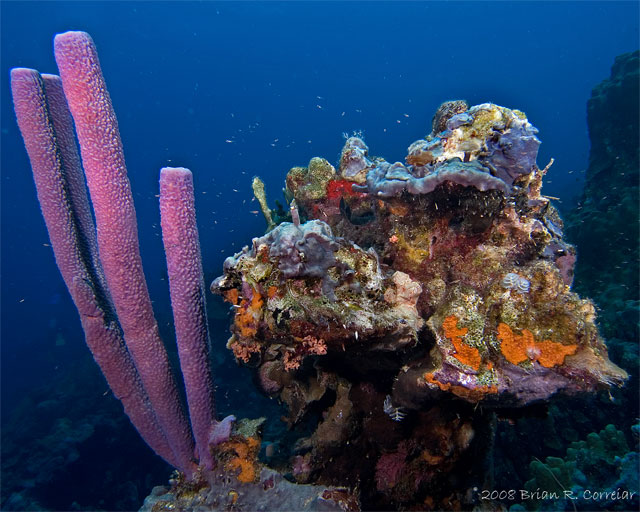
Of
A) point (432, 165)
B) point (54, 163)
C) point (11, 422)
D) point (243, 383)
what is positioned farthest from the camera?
point (11, 422)

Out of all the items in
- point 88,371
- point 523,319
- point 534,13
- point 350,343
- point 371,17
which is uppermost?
point 534,13

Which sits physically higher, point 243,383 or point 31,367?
point 243,383

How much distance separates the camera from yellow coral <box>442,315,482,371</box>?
2193 millimetres

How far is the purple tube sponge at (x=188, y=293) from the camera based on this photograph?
2926mm

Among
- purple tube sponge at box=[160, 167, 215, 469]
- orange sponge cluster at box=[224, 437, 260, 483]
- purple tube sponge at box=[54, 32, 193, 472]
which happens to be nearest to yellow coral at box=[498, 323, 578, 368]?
orange sponge cluster at box=[224, 437, 260, 483]

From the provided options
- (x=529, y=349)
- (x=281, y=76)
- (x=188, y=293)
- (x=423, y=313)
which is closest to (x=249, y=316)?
(x=188, y=293)

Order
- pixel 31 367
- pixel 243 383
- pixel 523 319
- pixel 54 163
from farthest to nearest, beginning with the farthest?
pixel 31 367, pixel 243 383, pixel 54 163, pixel 523 319

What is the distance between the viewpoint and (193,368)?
11.1 ft

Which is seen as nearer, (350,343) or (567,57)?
(350,343)

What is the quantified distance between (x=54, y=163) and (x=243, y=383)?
9370mm

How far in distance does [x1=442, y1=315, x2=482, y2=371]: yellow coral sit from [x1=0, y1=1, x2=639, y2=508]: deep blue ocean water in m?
52.9

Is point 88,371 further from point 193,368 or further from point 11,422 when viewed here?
point 193,368

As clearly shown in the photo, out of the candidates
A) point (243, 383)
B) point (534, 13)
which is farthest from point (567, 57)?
point (243, 383)

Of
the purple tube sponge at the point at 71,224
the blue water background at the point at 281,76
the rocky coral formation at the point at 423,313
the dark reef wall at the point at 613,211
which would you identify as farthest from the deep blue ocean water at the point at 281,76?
the rocky coral formation at the point at 423,313
